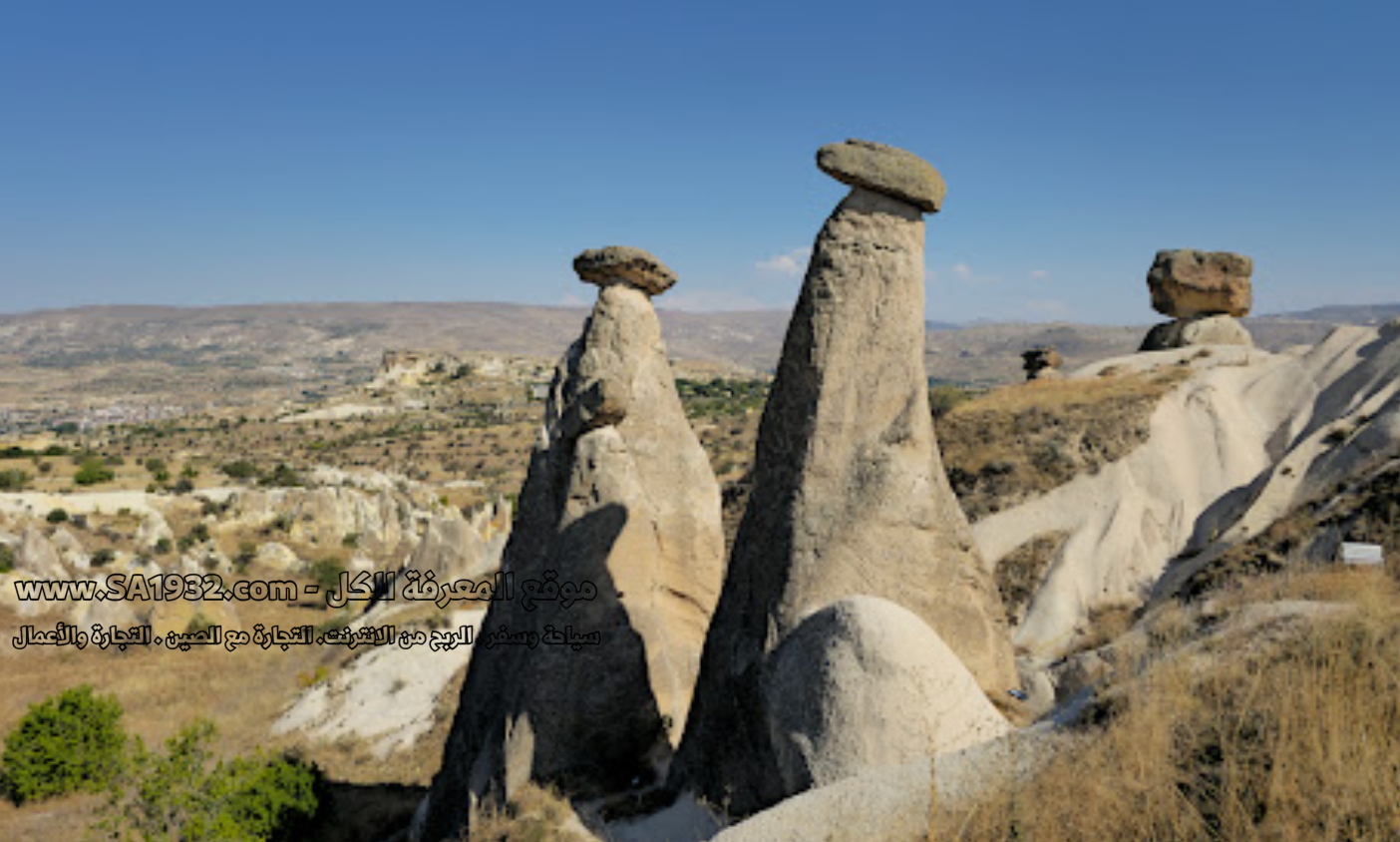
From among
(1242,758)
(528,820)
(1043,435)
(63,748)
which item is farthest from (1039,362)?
(63,748)

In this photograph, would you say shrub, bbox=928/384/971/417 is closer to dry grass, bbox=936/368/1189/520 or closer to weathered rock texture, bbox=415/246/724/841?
dry grass, bbox=936/368/1189/520

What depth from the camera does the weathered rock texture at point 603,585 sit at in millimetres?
8062

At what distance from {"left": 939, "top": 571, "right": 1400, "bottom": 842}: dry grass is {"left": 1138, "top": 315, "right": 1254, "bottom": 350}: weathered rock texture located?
76.1 ft

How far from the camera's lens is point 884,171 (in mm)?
6477

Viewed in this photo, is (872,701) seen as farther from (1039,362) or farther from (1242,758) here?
(1039,362)

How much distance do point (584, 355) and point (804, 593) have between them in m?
4.12

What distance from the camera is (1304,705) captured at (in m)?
3.69

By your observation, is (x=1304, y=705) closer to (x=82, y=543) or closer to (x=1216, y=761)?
(x=1216, y=761)

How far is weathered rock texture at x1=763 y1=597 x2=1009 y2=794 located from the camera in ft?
16.7

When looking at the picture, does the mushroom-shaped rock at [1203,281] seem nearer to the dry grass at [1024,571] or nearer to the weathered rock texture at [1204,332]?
the weathered rock texture at [1204,332]

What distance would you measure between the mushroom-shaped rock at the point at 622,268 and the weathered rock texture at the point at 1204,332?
20679 mm

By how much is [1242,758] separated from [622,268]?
7.14 meters

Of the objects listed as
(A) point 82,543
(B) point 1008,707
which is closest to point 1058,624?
(B) point 1008,707

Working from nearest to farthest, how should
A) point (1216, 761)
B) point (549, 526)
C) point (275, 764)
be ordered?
point (1216, 761) → point (549, 526) → point (275, 764)
